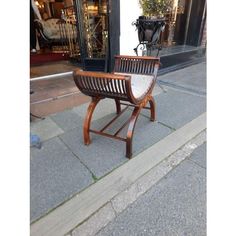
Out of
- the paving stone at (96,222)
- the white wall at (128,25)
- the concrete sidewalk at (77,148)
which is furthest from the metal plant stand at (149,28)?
the paving stone at (96,222)

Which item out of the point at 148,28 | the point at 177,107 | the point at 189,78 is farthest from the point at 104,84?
the point at 189,78

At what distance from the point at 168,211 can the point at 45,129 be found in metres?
1.34

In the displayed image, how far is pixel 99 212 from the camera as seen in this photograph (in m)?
1.18

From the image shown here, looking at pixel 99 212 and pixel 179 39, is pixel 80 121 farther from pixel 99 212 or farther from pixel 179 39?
pixel 179 39

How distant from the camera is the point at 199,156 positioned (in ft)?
5.37

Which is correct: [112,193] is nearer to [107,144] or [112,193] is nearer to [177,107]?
[107,144]

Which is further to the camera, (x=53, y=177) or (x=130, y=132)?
(x=130, y=132)

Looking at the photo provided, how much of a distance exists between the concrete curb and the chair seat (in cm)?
48

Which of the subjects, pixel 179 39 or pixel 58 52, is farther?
pixel 58 52

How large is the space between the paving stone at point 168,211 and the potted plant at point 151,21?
2078 mm
